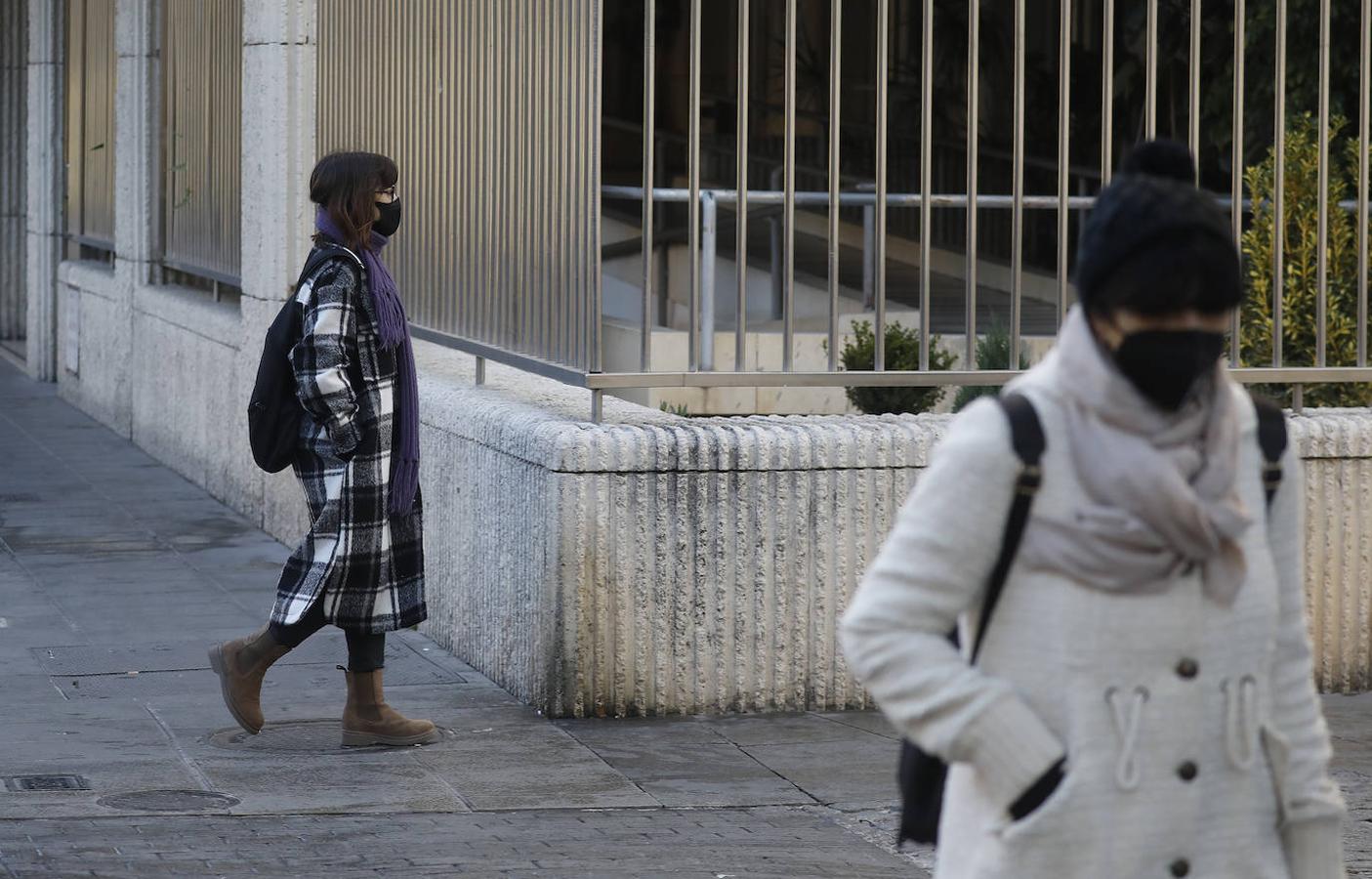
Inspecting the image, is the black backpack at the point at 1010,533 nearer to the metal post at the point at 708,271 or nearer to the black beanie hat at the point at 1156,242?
the black beanie hat at the point at 1156,242

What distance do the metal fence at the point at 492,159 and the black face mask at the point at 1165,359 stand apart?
4.44m

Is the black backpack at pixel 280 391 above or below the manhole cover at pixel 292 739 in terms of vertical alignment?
above

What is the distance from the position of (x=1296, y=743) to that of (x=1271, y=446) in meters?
0.38

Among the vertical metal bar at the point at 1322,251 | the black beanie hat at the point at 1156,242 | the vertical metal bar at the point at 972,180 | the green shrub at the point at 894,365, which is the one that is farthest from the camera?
the green shrub at the point at 894,365

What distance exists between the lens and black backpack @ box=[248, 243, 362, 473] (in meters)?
6.56

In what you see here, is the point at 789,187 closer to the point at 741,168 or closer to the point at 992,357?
the point at 741,168

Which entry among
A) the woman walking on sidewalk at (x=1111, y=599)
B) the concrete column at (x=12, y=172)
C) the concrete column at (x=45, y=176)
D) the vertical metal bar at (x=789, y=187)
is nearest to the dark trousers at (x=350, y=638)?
the vertical metal bar at (x=789, y=187)

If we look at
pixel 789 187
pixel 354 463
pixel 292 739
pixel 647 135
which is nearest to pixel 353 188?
pixel 354 463

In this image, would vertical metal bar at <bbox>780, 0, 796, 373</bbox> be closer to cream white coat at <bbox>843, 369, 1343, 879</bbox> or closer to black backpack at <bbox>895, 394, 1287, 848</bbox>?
black backpack at <bbox>895, 394, 1287, 848</bbox>

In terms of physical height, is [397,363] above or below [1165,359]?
below

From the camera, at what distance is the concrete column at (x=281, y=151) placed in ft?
35.1

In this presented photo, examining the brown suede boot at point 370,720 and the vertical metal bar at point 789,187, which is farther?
the vertical metal bar at point 789,187

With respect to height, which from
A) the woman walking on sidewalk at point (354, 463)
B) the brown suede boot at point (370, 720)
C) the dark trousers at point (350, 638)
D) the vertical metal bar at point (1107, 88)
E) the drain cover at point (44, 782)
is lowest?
the drain cover at point (44, 782)

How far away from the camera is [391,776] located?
6.36 metres
